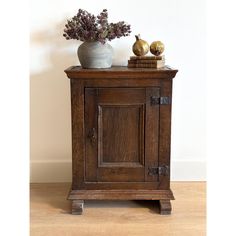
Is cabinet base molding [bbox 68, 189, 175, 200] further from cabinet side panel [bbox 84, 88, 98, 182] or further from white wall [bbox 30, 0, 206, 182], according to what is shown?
white wall [bbox 30, 0, 206, 182]

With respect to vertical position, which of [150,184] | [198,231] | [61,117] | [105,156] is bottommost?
[198,231]

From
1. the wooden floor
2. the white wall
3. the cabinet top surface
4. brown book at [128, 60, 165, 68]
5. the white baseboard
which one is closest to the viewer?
the wooden floor

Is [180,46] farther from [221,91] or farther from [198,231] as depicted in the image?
[221,91]

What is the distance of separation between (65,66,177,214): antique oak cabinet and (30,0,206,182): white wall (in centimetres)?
45

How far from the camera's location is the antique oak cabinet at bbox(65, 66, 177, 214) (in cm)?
181

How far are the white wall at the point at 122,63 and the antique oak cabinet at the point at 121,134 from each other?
449mm

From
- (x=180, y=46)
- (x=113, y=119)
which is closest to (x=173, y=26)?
(x=180, y=46)

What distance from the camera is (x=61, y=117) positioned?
2283mm

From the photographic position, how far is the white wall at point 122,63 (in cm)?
220

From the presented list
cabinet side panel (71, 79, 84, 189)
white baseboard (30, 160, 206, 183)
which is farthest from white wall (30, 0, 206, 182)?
cabinet side panel (71, 79, 84, 189)

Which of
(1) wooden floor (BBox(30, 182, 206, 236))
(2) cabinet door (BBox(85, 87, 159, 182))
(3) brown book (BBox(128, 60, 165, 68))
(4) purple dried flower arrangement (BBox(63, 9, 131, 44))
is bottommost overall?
(1) wooden floor (BBox(30, 182, 206, 236))

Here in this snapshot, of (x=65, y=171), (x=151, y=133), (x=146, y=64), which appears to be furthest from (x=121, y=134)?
(x=65, y=171)

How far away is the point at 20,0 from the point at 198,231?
4.63 ft

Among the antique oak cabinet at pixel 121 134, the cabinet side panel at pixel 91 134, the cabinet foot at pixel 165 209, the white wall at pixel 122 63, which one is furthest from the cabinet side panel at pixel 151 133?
the white wall at pixel 122 63
